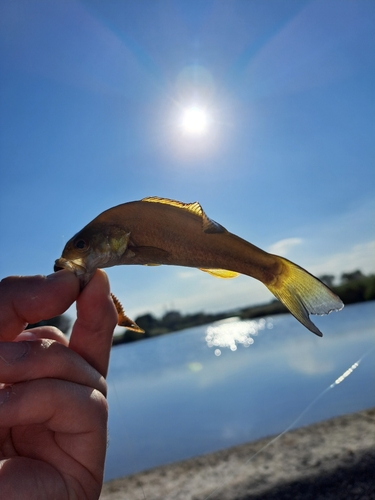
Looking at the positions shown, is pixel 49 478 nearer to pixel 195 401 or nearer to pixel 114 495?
pixel 114 495

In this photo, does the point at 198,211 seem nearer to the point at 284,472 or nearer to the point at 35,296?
the point at 35,296

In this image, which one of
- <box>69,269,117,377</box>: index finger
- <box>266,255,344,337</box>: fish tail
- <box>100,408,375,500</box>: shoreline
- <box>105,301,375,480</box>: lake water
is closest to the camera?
<box>266,255,344,337</box>: fish tail

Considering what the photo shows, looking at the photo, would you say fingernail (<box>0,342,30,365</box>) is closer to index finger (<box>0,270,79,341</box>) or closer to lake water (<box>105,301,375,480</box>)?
index finger (<box>0,270,79,341</box>)

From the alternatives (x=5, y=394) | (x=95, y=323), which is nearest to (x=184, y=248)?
(x=95, y=323)

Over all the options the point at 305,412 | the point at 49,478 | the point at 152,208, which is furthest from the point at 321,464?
the point at 152,208

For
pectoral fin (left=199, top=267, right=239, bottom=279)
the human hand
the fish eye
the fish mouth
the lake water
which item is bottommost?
the lake water

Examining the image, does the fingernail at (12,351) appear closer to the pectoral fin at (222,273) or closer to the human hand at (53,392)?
the human hand at (53,392)

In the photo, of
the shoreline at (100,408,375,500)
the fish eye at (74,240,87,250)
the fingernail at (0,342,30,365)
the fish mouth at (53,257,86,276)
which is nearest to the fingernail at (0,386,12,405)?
the fingernail at (0,342,30,365)
